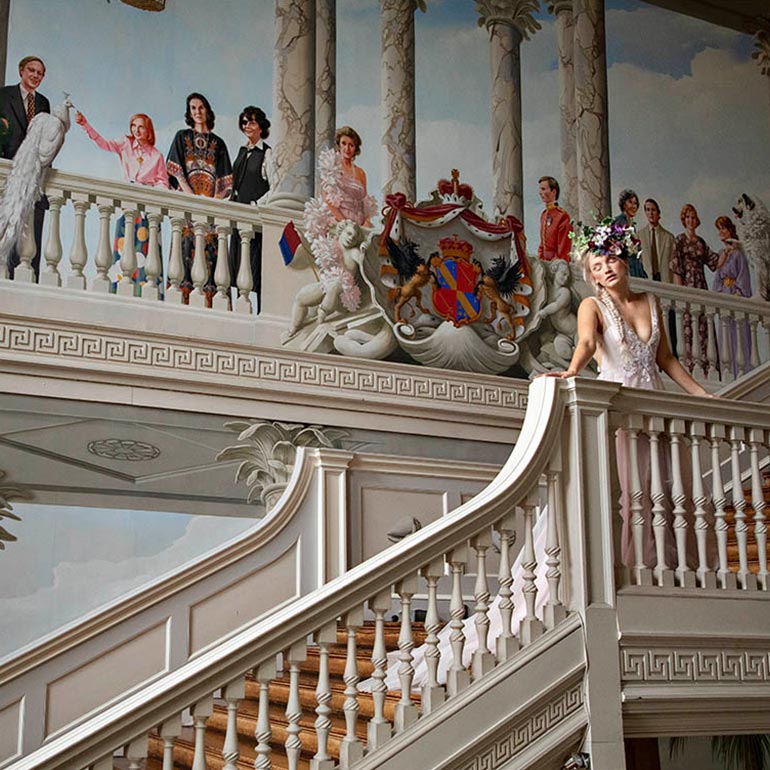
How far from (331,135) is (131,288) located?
77.9 inches

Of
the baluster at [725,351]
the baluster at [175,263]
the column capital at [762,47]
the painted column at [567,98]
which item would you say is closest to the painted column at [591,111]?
the painted column at [567,98]

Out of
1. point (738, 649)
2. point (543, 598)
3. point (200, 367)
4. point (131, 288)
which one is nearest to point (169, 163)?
point (131, 288)

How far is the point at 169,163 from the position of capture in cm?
729

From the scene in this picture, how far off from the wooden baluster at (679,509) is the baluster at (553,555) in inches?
22.9

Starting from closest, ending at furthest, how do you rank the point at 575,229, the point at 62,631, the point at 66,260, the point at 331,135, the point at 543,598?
the point at 543,598 < the point at 62,631 < the point at 66,260 < the point at 331,135 < the point at 575,229

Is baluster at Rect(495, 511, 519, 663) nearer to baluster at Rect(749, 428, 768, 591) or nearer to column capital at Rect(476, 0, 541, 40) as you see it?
baluster at Rect(749, 428, 768, 591)

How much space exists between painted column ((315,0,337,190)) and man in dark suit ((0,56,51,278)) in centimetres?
194

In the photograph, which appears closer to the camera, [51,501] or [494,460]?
[51,501]

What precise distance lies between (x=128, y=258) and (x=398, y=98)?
2.53 metres

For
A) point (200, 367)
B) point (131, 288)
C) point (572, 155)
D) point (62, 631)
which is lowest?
point (62, 631)

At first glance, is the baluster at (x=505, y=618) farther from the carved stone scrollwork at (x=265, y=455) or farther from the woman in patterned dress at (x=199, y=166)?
the woman in patterned dress at (x=199, y=166)

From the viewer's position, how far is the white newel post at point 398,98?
26.6 ft

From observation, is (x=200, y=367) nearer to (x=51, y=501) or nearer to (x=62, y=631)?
(x=51, y=501)

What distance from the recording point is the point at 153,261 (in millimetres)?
7051
